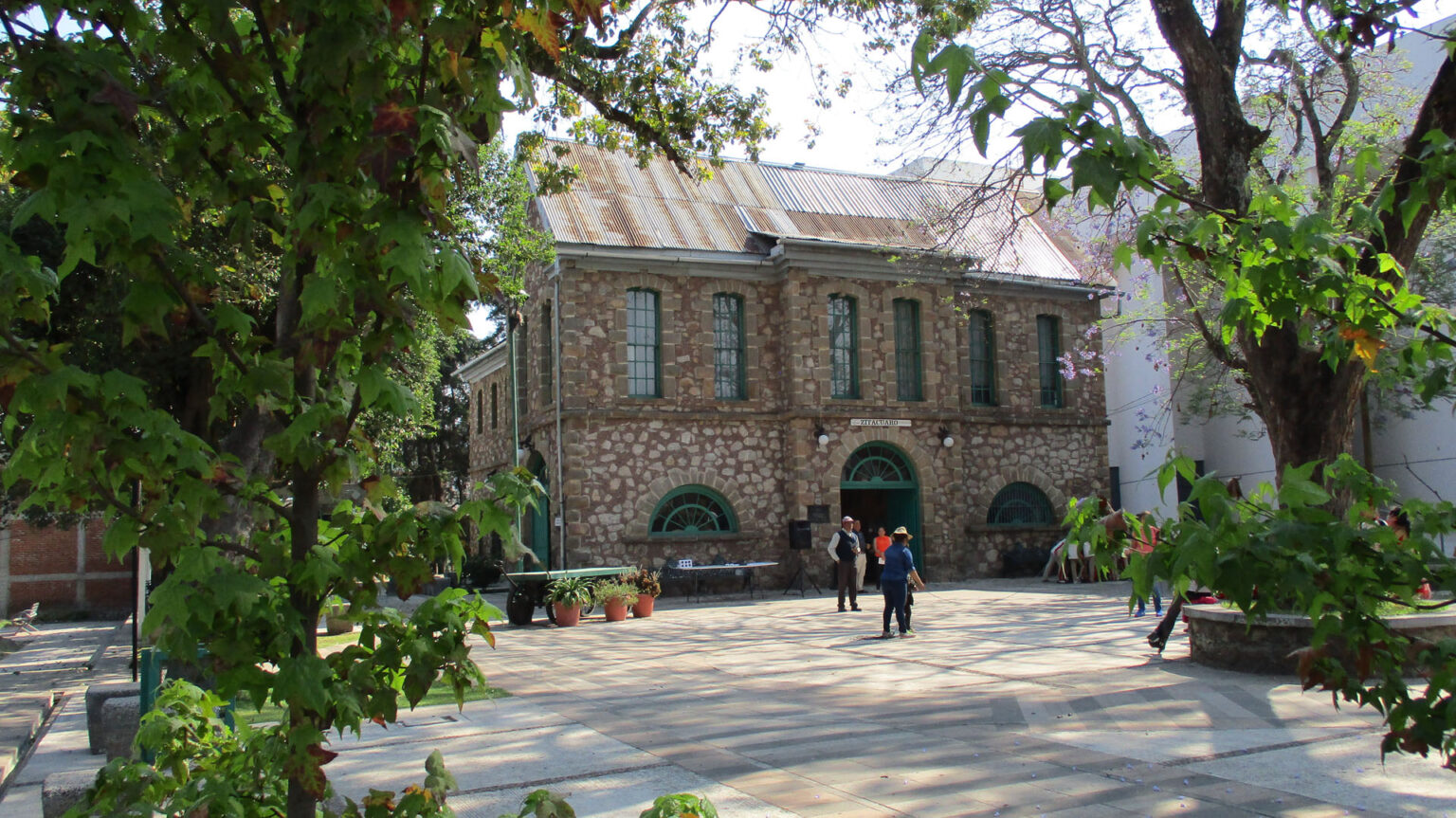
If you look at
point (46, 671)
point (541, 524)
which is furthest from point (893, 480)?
point (46, 671)

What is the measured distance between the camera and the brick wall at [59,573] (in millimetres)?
25078

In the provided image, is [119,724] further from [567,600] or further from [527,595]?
[527,595]

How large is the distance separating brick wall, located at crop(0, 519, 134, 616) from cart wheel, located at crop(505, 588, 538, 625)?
12715mm

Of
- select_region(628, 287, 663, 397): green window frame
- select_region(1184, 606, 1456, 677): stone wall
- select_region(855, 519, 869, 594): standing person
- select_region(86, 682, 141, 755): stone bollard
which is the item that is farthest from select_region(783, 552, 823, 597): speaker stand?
select_region(86, 682, 141, 755): stone bollard

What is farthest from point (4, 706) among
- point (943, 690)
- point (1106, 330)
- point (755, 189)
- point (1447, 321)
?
point (1106, 330)

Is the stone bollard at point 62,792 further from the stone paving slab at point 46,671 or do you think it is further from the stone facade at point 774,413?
the stone facade at point 774,413

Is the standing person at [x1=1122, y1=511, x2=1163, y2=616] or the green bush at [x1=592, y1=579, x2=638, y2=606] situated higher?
the standing person at [x1=1122, y1=511, x2=1163, y2=616]

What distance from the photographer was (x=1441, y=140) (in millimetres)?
2895

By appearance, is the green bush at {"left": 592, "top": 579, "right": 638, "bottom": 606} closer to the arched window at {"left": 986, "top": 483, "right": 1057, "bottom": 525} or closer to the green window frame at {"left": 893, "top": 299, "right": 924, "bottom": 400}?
the green window frame at {"left": 893, "top": 299, "right": 924, "bottom": 400}

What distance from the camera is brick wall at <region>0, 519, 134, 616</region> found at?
2508 centimetres

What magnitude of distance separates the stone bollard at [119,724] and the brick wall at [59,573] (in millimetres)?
20349

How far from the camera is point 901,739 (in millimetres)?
7438

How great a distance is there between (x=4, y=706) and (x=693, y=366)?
46.7 ft

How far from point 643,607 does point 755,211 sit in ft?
35.5
